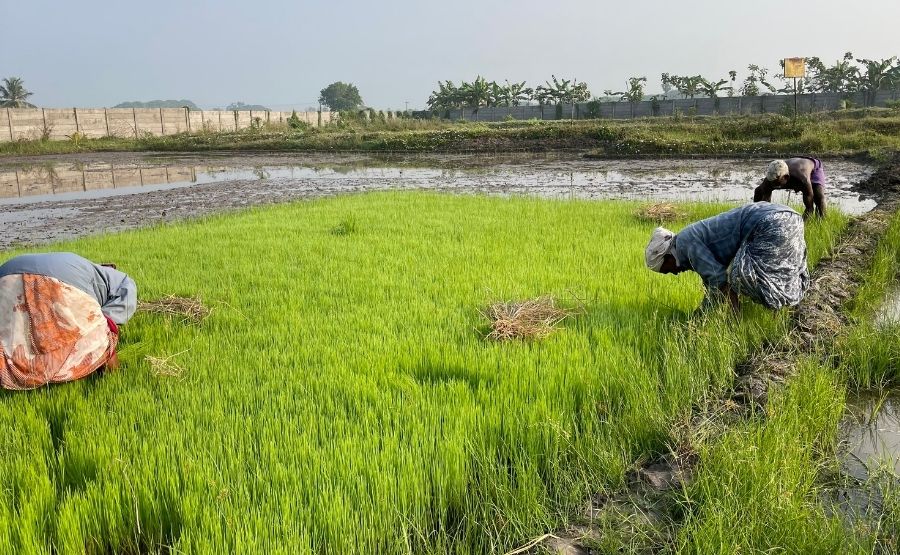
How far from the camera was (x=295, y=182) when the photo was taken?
46.4 ft

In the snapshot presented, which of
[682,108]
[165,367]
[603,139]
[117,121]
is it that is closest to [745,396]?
[165,367]

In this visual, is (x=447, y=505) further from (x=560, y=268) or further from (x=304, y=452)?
(x=560, y=268)

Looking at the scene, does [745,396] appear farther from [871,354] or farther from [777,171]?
[777,171]

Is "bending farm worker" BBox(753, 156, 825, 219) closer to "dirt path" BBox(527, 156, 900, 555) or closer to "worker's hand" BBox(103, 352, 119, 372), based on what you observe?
"dirt path" BBox(527, 156, 900, 555)

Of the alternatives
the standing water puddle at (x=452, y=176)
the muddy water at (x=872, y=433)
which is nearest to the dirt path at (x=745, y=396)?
the muddy water at (x=872, y=433)

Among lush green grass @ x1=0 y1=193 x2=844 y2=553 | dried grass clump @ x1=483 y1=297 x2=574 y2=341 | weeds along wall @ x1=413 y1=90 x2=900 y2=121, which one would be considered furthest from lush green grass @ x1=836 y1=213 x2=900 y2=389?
weeds along wall @ x1=413 y1=90 x2=900 y2=121

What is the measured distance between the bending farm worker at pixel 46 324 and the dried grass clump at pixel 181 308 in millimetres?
817

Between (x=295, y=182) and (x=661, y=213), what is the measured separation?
943 centimetres

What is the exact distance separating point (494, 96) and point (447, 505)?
136ft

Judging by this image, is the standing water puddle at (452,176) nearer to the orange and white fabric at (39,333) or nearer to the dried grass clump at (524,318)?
the dried grass clump at (524,318)

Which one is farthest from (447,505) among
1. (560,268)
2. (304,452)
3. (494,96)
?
(494,96)

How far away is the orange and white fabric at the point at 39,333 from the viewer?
8.88 feet

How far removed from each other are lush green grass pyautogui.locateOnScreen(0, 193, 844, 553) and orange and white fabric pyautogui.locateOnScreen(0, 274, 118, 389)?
10 cm

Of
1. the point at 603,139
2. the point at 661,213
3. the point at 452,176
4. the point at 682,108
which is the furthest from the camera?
the point at 682,108
